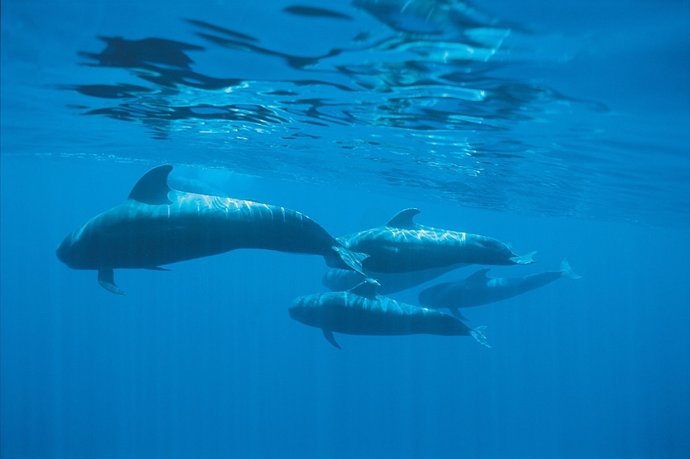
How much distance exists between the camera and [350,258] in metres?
10.2

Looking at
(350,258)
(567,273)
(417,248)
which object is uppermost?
(417,248)

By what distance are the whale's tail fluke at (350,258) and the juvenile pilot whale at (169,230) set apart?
436 millimetres

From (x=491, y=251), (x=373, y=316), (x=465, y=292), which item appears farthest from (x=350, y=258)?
(x=465, y=292)

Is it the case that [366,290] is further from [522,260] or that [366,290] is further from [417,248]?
[522,260]

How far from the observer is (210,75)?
11336 mm

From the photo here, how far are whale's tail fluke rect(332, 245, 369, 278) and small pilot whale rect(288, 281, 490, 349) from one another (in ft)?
5.73

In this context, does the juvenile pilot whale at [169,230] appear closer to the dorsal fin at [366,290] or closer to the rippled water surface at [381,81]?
the dorsal fin at [366,290]

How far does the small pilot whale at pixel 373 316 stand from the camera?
1237cm

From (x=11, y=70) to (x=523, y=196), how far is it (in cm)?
2647

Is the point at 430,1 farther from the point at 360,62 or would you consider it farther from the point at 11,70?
the point at 11,70

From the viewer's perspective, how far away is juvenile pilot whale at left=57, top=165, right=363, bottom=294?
8977 millimetres

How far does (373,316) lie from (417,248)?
221 centimetres

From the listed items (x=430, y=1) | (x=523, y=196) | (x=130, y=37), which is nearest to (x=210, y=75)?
(x=130, y=37)

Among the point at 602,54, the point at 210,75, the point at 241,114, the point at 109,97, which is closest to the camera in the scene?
the point at 602,54
